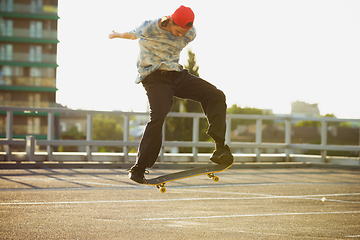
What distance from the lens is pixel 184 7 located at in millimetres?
5426

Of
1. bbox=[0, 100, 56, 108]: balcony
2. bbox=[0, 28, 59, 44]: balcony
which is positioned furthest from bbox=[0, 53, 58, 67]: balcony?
bbox=[0, 100, 56, 108]: balcony

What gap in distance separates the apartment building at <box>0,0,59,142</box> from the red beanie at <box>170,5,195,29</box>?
172ft

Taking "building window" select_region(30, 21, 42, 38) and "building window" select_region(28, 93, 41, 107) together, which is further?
"building window" select_region(28, 93, 41, 107)

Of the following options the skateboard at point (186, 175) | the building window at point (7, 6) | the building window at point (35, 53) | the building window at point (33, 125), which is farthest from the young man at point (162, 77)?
the building window at point (7, 6)

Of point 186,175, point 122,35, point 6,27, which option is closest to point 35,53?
point 6,27

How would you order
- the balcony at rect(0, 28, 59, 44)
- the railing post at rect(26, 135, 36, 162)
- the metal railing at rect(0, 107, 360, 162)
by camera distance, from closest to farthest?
the railing post at rect(26, 135, 36, 162) → the metal railing at rect(0, 107, 360, 162) → the balcony at rect(0, 28, 59, 44)

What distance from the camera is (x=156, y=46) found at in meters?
5.50

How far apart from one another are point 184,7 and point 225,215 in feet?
12.2

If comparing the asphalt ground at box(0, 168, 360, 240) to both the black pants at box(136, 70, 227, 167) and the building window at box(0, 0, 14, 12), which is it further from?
the building window at box(0, 0, 14, 12)

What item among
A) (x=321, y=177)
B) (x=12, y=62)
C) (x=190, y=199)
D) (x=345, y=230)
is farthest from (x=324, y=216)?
(x=12, y=62)

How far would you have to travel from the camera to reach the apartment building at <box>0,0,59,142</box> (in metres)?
56.8

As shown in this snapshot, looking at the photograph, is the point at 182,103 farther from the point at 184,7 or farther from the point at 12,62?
the point at 184,7

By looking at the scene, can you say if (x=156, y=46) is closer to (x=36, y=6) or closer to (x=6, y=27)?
(x=36, y=6)

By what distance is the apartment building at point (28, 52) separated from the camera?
56781 mm
